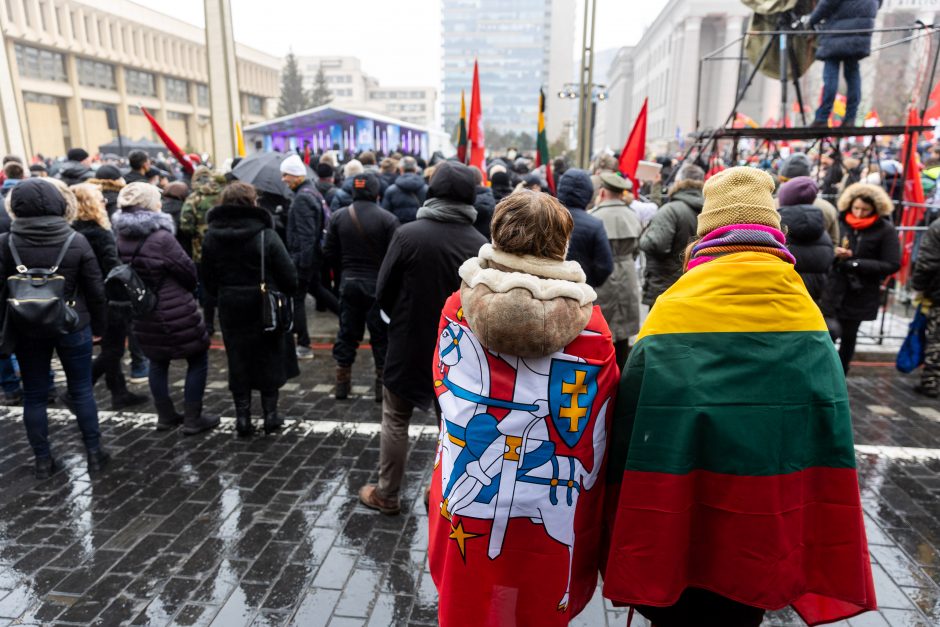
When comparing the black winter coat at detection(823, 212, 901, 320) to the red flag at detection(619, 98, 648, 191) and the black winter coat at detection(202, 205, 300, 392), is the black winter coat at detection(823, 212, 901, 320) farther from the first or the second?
the black winter coat at detection(202, 205, 300, 392)

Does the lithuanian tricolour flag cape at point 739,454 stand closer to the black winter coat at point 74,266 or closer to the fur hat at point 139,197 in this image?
the black winter coat at point 74,266

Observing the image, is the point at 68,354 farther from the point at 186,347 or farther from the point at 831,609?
the point at 831,609

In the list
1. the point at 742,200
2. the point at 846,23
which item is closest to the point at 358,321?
the point at 742,200

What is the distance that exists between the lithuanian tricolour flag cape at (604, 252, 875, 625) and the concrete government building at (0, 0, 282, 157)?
171 ft

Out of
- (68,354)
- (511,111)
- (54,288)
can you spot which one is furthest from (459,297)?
(511,111)

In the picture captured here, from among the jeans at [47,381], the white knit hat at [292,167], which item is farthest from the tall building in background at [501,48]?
the jeans at [47,381]

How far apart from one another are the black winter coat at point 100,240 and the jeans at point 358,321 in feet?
6.30

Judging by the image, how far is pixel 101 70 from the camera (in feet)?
199

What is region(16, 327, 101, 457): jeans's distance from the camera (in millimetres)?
4406

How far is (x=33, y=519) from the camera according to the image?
3963 millimetres

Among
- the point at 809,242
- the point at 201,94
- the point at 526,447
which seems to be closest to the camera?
the point at 526,447

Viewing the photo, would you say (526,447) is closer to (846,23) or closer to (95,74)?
(846,23)

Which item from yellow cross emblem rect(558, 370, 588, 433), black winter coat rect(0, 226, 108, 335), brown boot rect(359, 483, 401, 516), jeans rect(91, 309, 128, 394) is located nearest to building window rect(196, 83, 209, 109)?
jeans rect(91, 309, 128, 394)

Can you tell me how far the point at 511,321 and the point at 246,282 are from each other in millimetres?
3476
